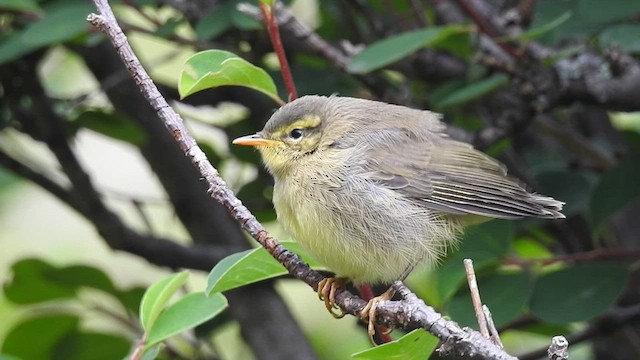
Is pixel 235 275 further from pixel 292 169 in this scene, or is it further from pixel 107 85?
pixel 107 85

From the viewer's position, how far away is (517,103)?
3578 mm

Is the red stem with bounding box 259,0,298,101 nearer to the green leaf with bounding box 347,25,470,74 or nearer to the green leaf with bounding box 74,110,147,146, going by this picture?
the green leaf with bounding box 347,25,470,74

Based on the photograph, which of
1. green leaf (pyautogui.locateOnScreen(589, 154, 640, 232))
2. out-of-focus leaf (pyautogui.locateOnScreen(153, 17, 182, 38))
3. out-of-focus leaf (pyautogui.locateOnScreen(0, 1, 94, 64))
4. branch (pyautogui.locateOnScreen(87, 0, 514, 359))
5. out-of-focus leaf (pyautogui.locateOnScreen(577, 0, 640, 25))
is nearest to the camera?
branch (pyautogui.locateOnScreen(87, 0, 514, 359))

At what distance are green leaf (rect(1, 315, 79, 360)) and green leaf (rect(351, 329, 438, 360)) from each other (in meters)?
1.87

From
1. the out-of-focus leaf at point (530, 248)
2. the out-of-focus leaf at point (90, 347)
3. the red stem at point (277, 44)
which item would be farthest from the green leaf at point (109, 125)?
the out-of-focus leaf at point (530, 248)

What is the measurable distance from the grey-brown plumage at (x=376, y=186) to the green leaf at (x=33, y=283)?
3.46 ft

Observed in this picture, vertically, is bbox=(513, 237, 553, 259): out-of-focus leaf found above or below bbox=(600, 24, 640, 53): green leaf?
below

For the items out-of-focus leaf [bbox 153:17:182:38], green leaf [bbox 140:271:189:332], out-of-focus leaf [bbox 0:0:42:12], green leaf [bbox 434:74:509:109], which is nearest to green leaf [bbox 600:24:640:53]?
green leaf [bbox 434:74:509:109]

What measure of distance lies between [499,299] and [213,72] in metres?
1.34

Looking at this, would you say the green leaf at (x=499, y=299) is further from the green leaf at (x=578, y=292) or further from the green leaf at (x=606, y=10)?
the green leaf at (x=606, y=10)

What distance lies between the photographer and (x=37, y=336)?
3777 mm

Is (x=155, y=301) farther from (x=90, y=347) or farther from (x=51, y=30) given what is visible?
(x=90, y=347)

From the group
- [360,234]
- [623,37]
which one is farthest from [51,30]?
[623,37]

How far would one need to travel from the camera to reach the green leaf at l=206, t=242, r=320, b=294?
8.38ft
